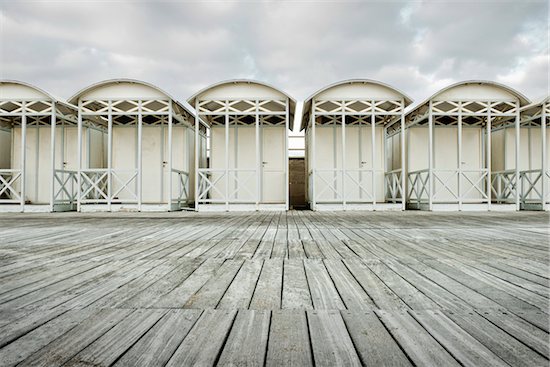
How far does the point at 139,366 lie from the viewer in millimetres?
1098

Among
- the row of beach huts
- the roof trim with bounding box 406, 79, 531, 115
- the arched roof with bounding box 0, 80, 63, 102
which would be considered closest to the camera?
the roof trim with bounding box 406, 79, 531, 115

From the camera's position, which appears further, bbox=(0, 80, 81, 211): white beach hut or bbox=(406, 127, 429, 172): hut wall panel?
bbox=(406, 127, 429, 172): hut wall panel

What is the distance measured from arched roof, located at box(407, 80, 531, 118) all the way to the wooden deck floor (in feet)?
24.6

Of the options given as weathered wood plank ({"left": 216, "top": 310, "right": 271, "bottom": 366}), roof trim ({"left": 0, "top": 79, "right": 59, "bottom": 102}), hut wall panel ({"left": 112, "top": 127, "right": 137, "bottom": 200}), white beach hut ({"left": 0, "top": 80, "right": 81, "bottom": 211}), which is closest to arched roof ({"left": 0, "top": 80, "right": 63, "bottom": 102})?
roof trim ({"left": 0, "top": 79, "right": 59, "bottom": 102})

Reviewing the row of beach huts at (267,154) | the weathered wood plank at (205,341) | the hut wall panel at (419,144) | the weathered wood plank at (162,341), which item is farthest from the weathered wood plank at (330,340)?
the hut wall panel at (419,144)

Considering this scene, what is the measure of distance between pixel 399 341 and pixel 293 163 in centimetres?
1310

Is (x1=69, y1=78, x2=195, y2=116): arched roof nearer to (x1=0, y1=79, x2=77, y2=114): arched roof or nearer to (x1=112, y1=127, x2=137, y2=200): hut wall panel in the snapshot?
(x1=0, y1=79, x2=77, y2=114): arched roof

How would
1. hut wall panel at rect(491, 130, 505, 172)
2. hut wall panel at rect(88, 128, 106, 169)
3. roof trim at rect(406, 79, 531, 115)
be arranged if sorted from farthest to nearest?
hut wall panel at rect(491, 130, 505, 172) < hut wall panel at rect(88, 128, 106, 169) < roof trim at rect(406, 79, 531, 115)

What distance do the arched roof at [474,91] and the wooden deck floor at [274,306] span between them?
24.6ft

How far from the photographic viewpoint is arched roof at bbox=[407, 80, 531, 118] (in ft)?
30.6

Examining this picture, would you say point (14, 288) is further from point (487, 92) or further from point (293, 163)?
point (293, 163)

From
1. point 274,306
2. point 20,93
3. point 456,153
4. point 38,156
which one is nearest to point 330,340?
point 274,306

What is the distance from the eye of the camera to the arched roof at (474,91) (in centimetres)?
931

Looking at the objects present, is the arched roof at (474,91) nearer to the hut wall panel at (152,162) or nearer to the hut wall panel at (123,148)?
the hut wall panel at (152,162)
